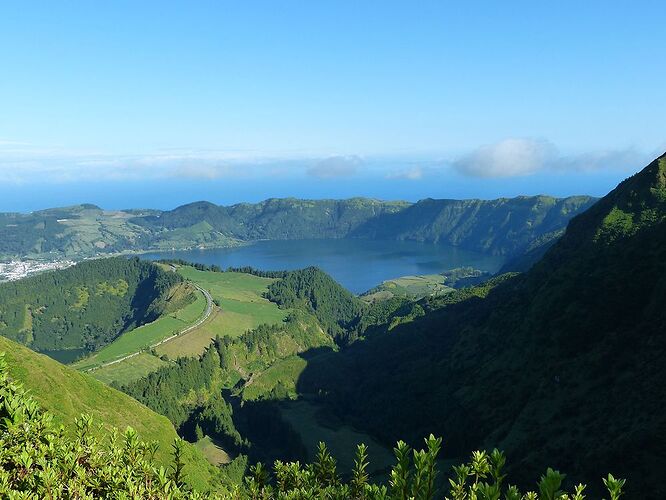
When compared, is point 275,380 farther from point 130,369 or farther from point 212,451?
point 130,369

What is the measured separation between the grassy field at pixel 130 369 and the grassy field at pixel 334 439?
190 ft

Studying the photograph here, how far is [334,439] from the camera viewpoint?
137375mm

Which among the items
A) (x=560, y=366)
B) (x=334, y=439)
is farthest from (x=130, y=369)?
(x=560, y=366)

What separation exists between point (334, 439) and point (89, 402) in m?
70.9

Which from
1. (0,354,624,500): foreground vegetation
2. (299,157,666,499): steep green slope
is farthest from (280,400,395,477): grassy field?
(0,354,624,500): foreground vegetation

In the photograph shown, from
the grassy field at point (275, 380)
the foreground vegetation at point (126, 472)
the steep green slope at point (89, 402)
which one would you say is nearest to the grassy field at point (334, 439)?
the grassy field at point (275, 380)

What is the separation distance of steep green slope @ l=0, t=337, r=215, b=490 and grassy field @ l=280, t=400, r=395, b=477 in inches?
1465

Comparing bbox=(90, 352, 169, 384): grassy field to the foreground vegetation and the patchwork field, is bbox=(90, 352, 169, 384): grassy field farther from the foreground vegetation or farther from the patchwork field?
the foreground vegetation

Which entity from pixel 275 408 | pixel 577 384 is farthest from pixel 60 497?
pixel 275 408

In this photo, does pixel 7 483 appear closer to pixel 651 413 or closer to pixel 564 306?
pixel 651 413

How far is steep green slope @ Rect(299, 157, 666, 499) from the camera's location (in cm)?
7012

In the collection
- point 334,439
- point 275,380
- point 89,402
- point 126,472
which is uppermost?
point 126,472

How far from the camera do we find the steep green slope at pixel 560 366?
70125 mm

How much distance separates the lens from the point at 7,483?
19203 mm
